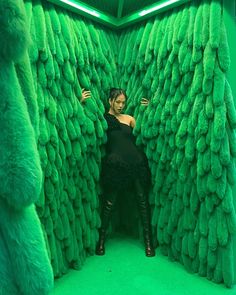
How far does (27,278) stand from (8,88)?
471mm

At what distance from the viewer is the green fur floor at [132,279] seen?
2.02m

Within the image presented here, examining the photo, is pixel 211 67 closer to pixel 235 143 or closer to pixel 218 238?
pixel 235 143

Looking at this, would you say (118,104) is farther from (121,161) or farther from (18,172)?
(18,172)

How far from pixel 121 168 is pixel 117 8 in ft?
4.24

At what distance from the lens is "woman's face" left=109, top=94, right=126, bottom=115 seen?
99.8 inches

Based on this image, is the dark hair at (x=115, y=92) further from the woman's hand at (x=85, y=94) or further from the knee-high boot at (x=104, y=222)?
the knee-high boot at (x=104, y=222)

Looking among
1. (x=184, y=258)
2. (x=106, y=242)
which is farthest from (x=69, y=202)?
(x=184, y=258)

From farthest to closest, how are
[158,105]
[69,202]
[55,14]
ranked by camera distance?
1. [158,105]
2. [69,202]
3. [55,14]

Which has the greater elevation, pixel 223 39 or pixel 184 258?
pixel 223 39

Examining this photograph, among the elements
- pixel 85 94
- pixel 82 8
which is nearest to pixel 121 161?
pixel 85 94

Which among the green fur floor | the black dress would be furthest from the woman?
the green fur floor

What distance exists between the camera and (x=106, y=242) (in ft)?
9.03

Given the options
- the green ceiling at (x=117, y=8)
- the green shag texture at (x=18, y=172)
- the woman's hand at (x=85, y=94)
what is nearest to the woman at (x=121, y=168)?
the woman's hand at (x=85, y=94)

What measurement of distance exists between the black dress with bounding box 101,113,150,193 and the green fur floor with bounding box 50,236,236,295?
1.80 ft
